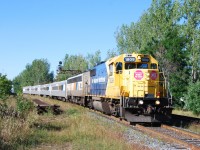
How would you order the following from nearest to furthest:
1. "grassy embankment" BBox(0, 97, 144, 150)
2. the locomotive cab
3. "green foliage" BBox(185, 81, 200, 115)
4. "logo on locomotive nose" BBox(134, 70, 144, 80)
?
"grassy embankment" BBox(0, 97, 144, 150)
the locomotive cab
"logo on locomotive nose" BBox(134, 70, 144, 80)
"green foliage" BBox(185, 81, 200, 115)

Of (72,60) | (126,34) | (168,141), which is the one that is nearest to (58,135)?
(168,141)

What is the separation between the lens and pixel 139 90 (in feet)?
51.6

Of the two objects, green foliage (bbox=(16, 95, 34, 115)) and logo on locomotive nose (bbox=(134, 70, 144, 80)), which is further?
green foliage (bbox=(16, 95, 34, 115))

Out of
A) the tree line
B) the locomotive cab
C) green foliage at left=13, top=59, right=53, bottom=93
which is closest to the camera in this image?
the locomotive cab

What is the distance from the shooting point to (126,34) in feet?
187

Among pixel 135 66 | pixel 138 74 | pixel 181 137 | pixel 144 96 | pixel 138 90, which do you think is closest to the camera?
pixel 181 137

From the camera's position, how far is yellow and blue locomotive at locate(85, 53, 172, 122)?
609 inches

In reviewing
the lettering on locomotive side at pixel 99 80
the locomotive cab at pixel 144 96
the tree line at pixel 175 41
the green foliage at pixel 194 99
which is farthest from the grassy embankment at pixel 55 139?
the tree line at pixel 175 41

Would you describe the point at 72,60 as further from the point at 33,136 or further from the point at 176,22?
the point at 33,136

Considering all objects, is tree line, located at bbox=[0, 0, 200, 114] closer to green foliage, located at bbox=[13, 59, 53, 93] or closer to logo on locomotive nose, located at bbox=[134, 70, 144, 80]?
logo on locomotive nose, located at bbox=[134, 70, 144, 80]

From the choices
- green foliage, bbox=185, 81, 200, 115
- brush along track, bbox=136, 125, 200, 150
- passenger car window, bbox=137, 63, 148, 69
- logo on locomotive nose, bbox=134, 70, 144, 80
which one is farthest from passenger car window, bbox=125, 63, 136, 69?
green foliage, bbox=185, 81, 200, 115

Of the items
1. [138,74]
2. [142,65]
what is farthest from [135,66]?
[138,74]

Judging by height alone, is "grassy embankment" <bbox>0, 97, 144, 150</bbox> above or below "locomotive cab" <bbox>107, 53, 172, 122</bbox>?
below

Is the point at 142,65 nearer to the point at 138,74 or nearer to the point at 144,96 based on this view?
the point at 138,74
